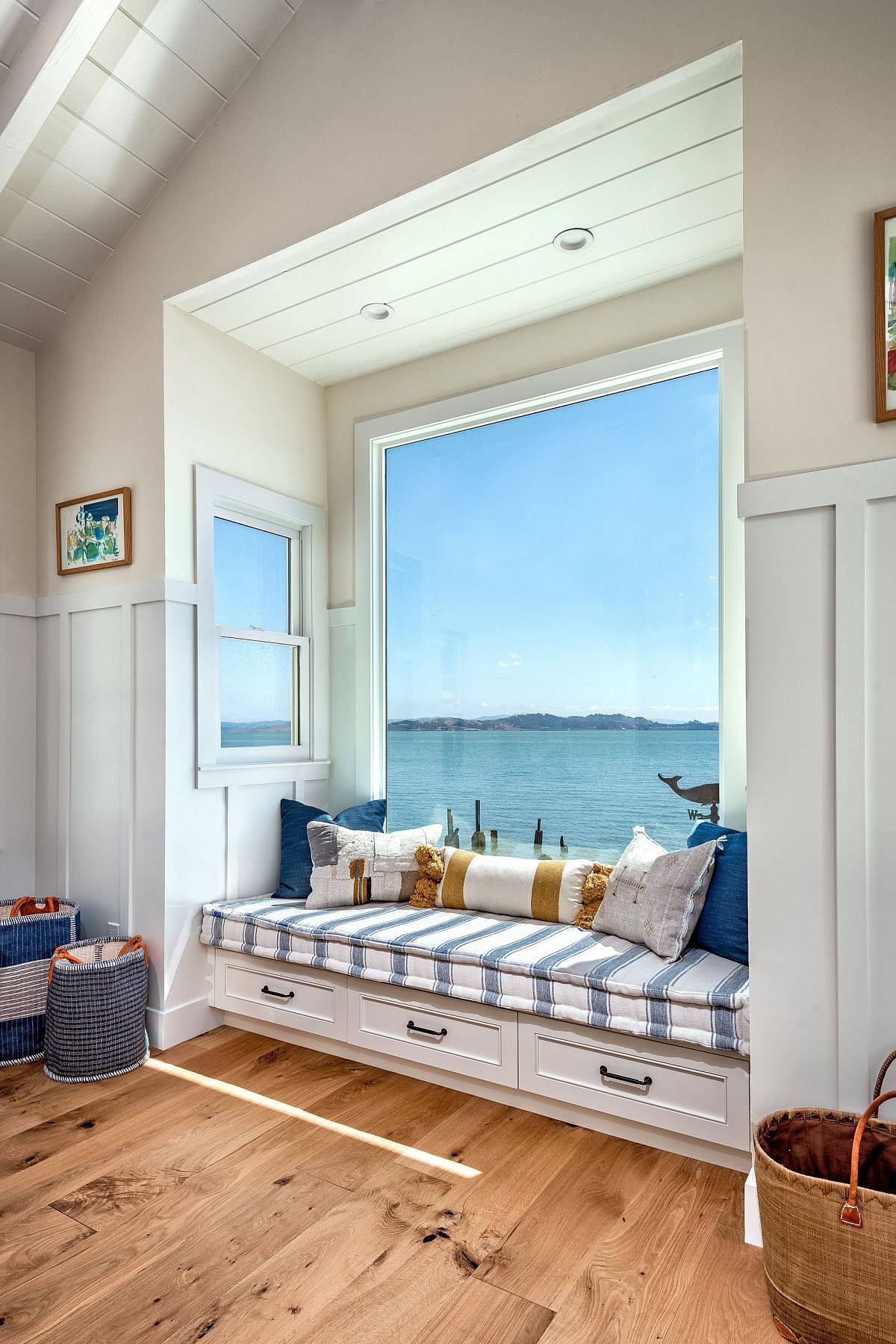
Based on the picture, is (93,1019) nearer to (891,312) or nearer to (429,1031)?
(429,1031)

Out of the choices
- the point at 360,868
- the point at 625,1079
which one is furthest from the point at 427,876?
the point at 625,1079

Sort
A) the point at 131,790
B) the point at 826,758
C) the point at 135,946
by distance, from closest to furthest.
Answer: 1. the point at 826,758
2. the point at 135,946
3. the point at 131,790

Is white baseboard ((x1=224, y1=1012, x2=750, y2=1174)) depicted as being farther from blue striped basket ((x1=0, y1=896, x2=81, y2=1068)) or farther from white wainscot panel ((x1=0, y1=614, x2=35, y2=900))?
white wainscot panel ((x1=0, y1=614, x2=35, y2=900))

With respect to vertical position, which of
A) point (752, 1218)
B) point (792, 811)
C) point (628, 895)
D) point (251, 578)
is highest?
point (251, 578)

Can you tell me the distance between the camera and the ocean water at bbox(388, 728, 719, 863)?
287 centimetres

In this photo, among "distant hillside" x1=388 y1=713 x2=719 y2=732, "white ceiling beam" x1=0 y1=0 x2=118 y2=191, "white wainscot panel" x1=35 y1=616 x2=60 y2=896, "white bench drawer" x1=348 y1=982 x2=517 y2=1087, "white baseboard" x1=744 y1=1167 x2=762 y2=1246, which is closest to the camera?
"white baseboard" x1=744 y1=1167 x2=762 y2=1246

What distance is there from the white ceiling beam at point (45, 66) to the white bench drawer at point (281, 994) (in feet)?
9.07

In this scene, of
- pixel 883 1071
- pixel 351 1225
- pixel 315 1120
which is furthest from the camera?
pixel 315 1120

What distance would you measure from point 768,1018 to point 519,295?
2.45 m

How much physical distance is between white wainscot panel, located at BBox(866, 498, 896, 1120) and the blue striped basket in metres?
2.59

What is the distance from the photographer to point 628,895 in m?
2.55

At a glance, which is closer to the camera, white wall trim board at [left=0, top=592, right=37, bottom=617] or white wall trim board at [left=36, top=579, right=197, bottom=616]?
white wall trim board at [left=36, top=579, right=197, bottom=616]

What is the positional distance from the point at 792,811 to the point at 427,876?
164 centimetres

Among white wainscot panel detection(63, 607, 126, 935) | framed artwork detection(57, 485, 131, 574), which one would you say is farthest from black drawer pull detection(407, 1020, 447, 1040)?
framed artwork detection(57, 485, 131, 574)
